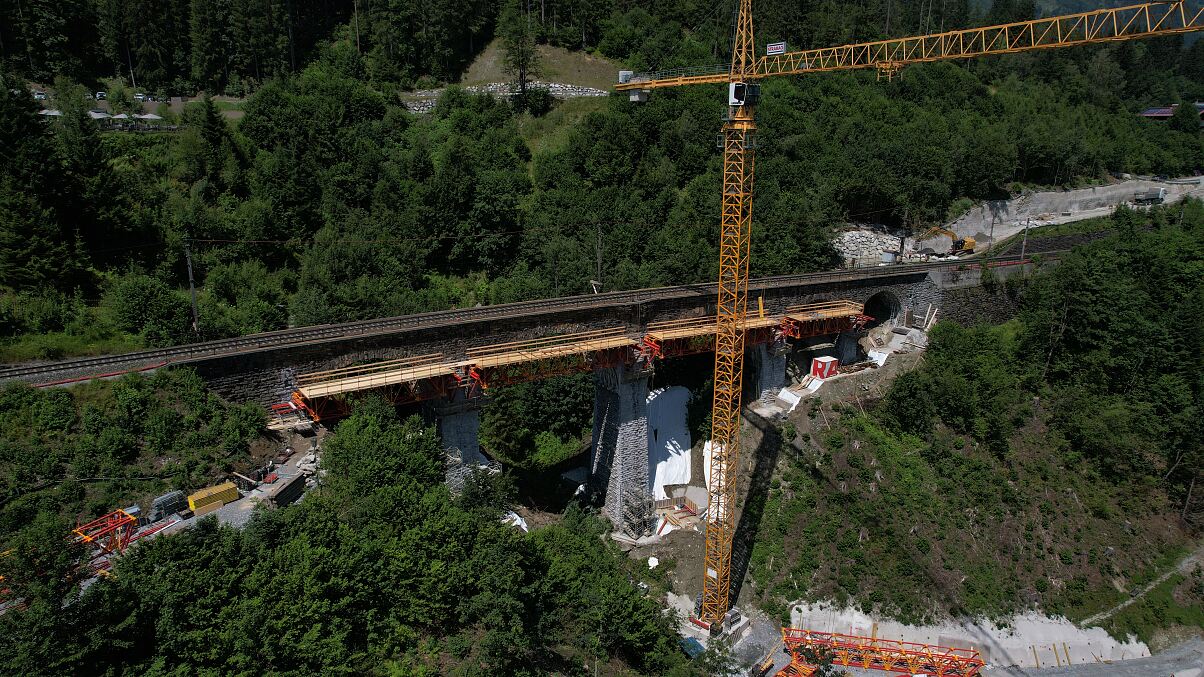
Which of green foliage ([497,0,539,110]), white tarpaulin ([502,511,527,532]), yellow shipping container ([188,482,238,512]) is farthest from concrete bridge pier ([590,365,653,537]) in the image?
green foliage ([497,0,539,110])

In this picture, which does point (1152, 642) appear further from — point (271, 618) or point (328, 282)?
point (328, 282)

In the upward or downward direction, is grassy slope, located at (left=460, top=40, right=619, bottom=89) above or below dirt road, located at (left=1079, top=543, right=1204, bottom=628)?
above

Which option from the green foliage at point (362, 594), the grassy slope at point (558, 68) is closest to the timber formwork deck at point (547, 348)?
the green foliage at point (362, 594)

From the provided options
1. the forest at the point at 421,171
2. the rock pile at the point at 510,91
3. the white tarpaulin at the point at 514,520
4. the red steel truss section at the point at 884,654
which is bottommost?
the red steel truss section at the point at 884,654

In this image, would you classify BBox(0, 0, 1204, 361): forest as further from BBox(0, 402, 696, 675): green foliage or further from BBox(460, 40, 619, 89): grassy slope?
BBox(0, 402, 696, 675): green foliage

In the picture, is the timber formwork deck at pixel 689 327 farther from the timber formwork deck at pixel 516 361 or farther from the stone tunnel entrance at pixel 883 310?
the stone tunnel entrance at pixel 883 310

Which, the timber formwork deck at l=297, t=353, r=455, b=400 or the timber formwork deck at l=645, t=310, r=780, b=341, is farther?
the timber formwork deck at l=645, t=310, r=780, b=341
